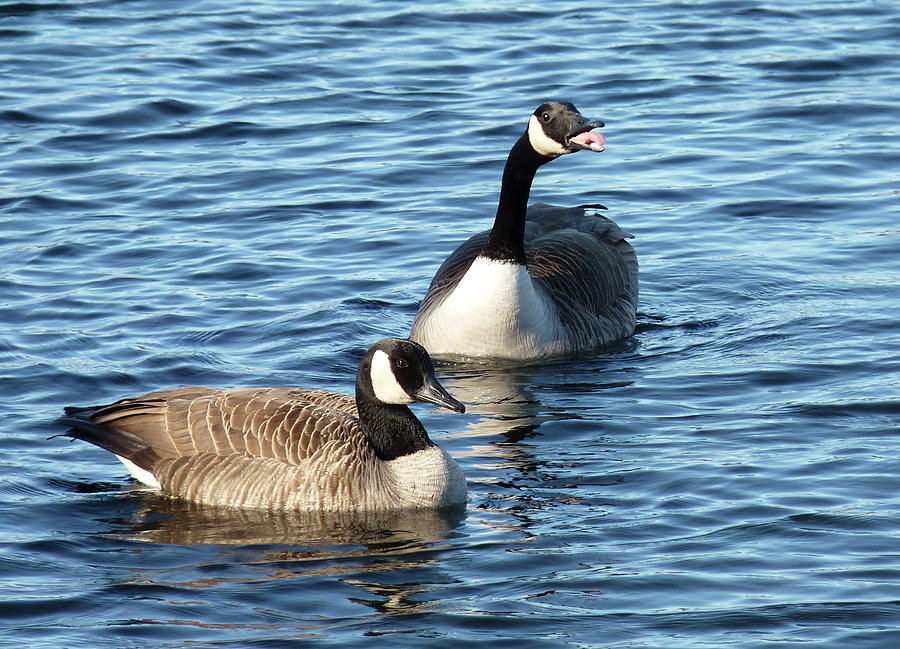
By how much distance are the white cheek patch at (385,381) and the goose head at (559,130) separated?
3399 mm

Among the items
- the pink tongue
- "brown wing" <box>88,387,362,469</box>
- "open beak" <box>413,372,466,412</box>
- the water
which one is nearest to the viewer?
the water

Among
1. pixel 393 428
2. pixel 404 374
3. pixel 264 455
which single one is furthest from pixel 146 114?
pixel 404 374

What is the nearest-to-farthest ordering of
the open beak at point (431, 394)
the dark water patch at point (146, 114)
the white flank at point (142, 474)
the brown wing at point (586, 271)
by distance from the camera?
the open beak at point (431, 394), the white flank at point (142, 474), the brown wing at point (586, 271), the dark water patch at point (146, 114)

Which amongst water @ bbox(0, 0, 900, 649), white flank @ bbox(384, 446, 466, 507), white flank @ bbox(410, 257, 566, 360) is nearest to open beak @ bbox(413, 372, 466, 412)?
white flank @ bbox(384, 446, 466, 507)

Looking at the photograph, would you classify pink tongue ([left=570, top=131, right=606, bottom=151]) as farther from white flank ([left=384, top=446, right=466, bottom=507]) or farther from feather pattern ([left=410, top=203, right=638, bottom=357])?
white flank ([left=384, top=446, right=466, bottom=507])

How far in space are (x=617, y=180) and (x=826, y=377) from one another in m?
5.62

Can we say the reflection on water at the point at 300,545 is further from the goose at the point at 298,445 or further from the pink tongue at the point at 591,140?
the pink tongue at the point at 591,140

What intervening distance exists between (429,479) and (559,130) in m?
3.86

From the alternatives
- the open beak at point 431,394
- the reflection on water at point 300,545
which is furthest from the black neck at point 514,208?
the reflection on water at point 300,545

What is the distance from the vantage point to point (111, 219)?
15883mm

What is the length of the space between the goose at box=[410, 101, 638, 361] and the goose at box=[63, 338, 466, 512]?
265cm

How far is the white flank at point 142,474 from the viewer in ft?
33.1

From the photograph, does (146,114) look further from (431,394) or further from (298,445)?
(431,394)

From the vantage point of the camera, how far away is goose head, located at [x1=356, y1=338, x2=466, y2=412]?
31.6 ft
